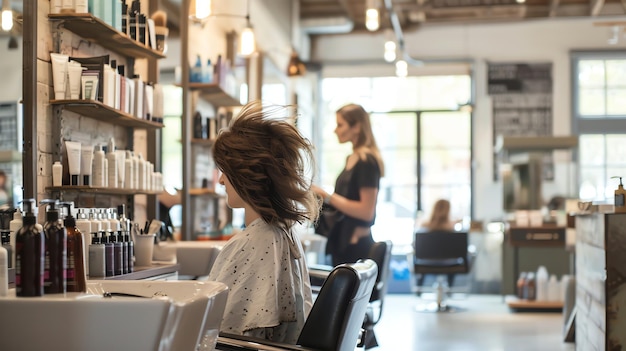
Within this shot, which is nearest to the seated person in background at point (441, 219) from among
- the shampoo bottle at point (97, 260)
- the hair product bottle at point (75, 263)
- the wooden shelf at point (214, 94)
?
the wooden shelf at point (214, 94)

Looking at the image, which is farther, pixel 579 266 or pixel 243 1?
pixel 243 1

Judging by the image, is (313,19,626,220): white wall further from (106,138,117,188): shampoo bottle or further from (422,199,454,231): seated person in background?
(106,138,117,188): shampoo bottle

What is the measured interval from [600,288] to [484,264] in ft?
21.3

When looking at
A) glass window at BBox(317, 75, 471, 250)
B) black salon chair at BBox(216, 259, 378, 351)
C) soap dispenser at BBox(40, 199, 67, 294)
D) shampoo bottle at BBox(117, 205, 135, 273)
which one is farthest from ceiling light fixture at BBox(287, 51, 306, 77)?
soap dispenser at BBox(40, 199, 67, 294)

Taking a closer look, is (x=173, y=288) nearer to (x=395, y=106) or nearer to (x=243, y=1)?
(x=243, y=1)

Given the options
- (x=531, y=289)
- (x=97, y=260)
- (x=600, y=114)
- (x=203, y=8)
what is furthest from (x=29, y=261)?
(x=600, y=114)

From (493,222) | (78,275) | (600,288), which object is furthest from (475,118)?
(78,275)

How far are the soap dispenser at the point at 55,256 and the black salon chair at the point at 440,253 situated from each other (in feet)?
22.8

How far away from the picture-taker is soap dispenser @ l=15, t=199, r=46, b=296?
1.58 m

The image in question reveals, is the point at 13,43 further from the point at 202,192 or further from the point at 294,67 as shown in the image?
the point at 294,67

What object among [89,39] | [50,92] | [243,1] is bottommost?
[50,92]

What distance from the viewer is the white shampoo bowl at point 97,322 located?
1524mm

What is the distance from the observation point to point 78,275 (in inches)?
69.0

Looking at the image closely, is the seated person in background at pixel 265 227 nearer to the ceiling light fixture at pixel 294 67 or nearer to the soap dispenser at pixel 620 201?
the soap dispenser at pixel 620 201
